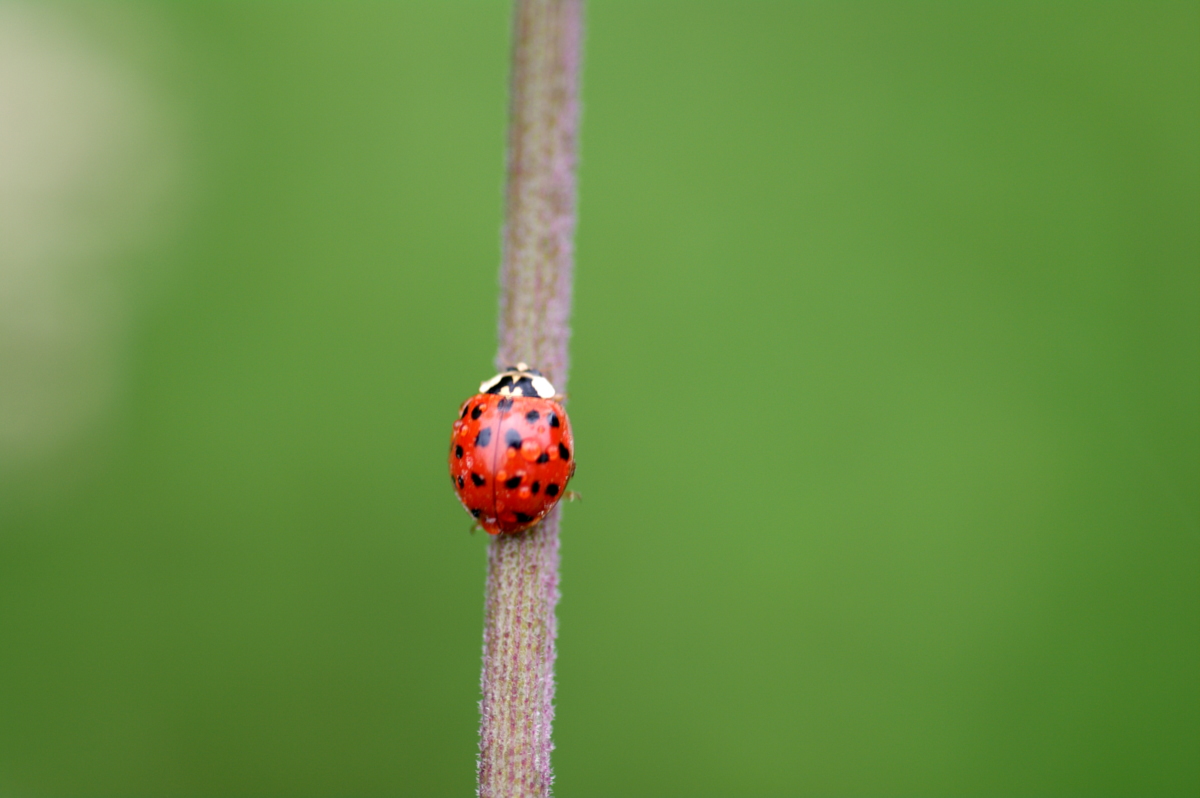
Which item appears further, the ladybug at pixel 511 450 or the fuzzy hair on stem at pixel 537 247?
the ladybug at pixel 511 450

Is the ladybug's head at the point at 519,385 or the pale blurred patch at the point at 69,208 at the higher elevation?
the pale blurred patch at the point at 69,208

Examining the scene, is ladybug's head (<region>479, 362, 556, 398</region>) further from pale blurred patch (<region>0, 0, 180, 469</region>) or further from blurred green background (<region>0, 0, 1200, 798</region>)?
pale blurred patch (<region>0, 0, 180, 469</region>)

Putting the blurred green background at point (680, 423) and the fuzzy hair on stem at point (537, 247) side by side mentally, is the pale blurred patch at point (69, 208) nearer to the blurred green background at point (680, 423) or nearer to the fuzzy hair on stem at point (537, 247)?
the blurred green background at point (680, 423)

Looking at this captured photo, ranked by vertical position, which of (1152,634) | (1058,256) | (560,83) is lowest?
(1152,634)

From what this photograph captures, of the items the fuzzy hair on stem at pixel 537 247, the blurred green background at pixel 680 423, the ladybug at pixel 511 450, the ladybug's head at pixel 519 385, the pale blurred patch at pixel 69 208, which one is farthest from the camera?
the pale blurred patch at pixel 69 208

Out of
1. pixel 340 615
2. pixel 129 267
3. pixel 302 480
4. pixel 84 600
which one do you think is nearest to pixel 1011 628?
pixel 340 615

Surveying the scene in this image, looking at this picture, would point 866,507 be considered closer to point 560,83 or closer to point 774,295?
point 774,295

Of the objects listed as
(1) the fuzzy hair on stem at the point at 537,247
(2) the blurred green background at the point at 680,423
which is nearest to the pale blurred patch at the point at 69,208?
(2) the blurred green background at the point at 680,423
